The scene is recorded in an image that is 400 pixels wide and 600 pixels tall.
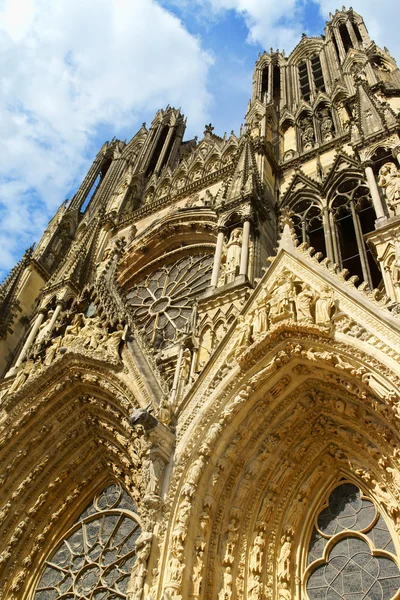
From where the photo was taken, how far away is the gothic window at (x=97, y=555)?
8.04 metres

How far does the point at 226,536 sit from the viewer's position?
6660 mm

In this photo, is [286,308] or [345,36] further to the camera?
[345,36]

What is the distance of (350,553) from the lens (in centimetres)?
655

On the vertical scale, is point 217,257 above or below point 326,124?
below

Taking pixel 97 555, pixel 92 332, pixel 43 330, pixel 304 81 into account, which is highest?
pixel 304 81

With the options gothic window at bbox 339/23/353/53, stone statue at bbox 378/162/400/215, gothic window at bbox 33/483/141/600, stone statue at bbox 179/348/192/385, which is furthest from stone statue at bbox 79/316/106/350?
gothic window at bbox 339/23/353/53

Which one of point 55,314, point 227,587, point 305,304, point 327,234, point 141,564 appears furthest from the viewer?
point 55,314

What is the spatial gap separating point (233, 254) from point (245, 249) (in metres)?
0.28

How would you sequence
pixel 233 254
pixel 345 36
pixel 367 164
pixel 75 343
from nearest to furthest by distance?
pixel 75 343 → pixel 367 164 → pixel 233 254 → pixel 345 36

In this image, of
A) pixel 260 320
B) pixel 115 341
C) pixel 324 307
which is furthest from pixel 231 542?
pixel 115 341

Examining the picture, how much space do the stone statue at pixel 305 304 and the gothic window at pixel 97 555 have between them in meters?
3.94

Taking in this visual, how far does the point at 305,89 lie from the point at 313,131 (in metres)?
4.37

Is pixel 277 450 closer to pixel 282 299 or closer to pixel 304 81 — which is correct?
pixel 282 299

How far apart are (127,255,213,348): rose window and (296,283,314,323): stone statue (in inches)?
161
